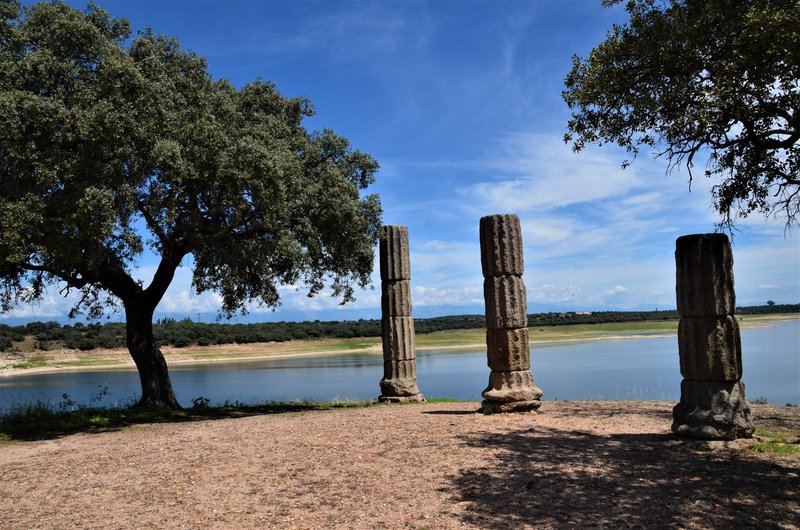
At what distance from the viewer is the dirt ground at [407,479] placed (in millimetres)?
6828

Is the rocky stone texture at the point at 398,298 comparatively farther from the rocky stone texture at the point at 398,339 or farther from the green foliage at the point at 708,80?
the green foliage at the point at 708,80

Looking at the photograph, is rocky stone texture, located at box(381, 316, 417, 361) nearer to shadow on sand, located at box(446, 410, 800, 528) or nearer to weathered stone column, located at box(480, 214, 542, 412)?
weathered stone column, located at box(480, 214, 542, 412)

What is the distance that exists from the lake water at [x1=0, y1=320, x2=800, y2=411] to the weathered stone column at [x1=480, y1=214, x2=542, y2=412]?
24.3 feet

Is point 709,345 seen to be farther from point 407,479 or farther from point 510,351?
point 407,479

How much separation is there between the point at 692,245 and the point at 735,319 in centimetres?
134

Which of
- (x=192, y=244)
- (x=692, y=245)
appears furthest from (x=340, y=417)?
(x=692, y=245)

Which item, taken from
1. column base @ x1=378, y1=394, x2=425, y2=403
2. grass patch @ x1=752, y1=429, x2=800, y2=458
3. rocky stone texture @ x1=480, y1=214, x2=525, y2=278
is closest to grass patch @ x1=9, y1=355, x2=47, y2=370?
column base @ x1=378, y1=394, x2=425, y2=403

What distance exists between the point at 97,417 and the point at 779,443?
1422 centimetres

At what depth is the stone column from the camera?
1828 centimetres

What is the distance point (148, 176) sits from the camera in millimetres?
13383

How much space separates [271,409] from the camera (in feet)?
58.8

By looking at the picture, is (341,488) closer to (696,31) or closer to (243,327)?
(696,31)

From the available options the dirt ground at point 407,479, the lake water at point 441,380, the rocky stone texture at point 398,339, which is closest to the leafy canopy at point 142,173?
the rocky stone texture at point 398,339

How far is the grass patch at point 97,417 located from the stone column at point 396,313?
1235 millimetres
